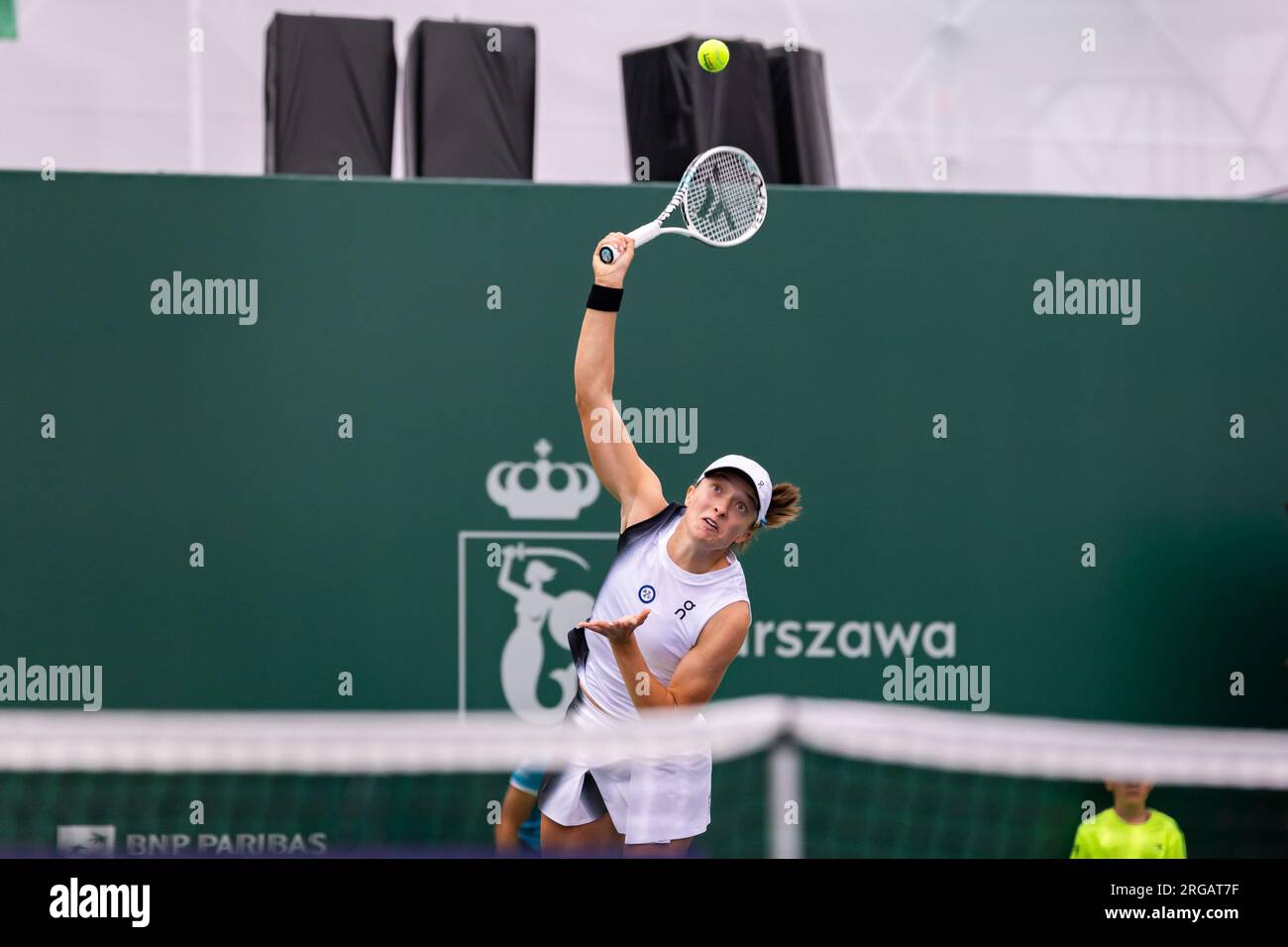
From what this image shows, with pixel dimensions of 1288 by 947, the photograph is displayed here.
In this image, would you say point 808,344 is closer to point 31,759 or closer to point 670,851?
point 670,851

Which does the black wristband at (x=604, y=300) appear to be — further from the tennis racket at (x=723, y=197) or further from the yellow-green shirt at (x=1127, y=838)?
the yellow-green shirt at (x=1127, y=838)

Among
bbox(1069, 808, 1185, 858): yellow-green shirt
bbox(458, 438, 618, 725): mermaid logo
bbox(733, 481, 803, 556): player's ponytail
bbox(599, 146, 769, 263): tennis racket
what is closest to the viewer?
bbox(733, 481, 803, 556): player's ponytail

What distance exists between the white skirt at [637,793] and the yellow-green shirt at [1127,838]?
1718mm

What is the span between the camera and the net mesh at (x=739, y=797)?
3990 millimetres

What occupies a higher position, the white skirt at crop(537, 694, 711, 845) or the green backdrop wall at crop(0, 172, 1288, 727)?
the green backdrop wall at crop(0, 172, 1288, 727)

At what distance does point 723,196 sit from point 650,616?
5.00 feet

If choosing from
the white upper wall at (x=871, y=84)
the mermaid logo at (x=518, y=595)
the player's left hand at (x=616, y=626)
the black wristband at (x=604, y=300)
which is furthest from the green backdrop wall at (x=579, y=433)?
the white upper wall at (x=871, y=84)

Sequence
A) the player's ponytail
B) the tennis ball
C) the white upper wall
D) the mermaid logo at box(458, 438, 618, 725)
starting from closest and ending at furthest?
the player's ponytail
the tennis ball
the mermaid logo at box(458, 438, 618, 725)
the white upper wall

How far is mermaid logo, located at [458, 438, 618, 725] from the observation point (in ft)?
16.9

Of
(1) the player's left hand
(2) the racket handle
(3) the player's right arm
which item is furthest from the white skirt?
(2) the racket handle

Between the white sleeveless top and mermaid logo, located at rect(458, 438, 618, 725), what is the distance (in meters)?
1.41

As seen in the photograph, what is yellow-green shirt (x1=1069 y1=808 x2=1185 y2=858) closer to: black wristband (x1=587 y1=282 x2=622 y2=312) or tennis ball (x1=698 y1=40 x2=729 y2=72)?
black wristband (x1=587 y1=282 x2=622 y2=312)

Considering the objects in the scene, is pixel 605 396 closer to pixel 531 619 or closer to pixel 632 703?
pixel 632 703
